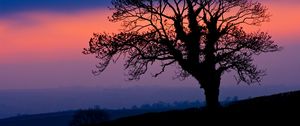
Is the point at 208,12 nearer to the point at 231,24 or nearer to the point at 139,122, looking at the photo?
the point at 231,24

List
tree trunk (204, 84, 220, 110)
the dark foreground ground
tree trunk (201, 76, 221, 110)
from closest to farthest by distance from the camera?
the dark foreground ground, tree trunk (201, 76, 221, 110), tree trunk (204, 84, 220, 110)

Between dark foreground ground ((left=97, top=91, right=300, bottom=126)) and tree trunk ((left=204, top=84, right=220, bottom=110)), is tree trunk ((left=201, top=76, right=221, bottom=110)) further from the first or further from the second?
dark foreground ground ((left=97, top=91, right=300, bottom=126))

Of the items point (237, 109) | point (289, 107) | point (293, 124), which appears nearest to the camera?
point (293, 124)

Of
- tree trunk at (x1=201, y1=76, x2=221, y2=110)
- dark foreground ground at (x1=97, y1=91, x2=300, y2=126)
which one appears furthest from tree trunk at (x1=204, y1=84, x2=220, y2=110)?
dark foreground ground at (x1=97, y1=91, x2=300, y2=126)

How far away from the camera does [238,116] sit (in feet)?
159

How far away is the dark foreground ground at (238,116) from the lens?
4472 centimetres

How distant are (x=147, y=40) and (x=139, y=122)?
20.9 feet

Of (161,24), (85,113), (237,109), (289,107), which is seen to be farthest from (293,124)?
(85,113)

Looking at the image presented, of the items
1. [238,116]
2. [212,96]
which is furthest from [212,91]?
[238,116]

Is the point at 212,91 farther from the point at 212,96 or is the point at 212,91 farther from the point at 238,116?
the point at 238,116

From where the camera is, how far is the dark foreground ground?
44719 millimetres

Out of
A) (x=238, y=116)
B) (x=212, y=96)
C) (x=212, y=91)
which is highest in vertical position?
(x=212, y=91)

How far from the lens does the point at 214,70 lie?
5319 cm

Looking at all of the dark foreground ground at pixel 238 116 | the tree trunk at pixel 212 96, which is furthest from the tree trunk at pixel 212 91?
the dark foreground ground at pixel 238 116
